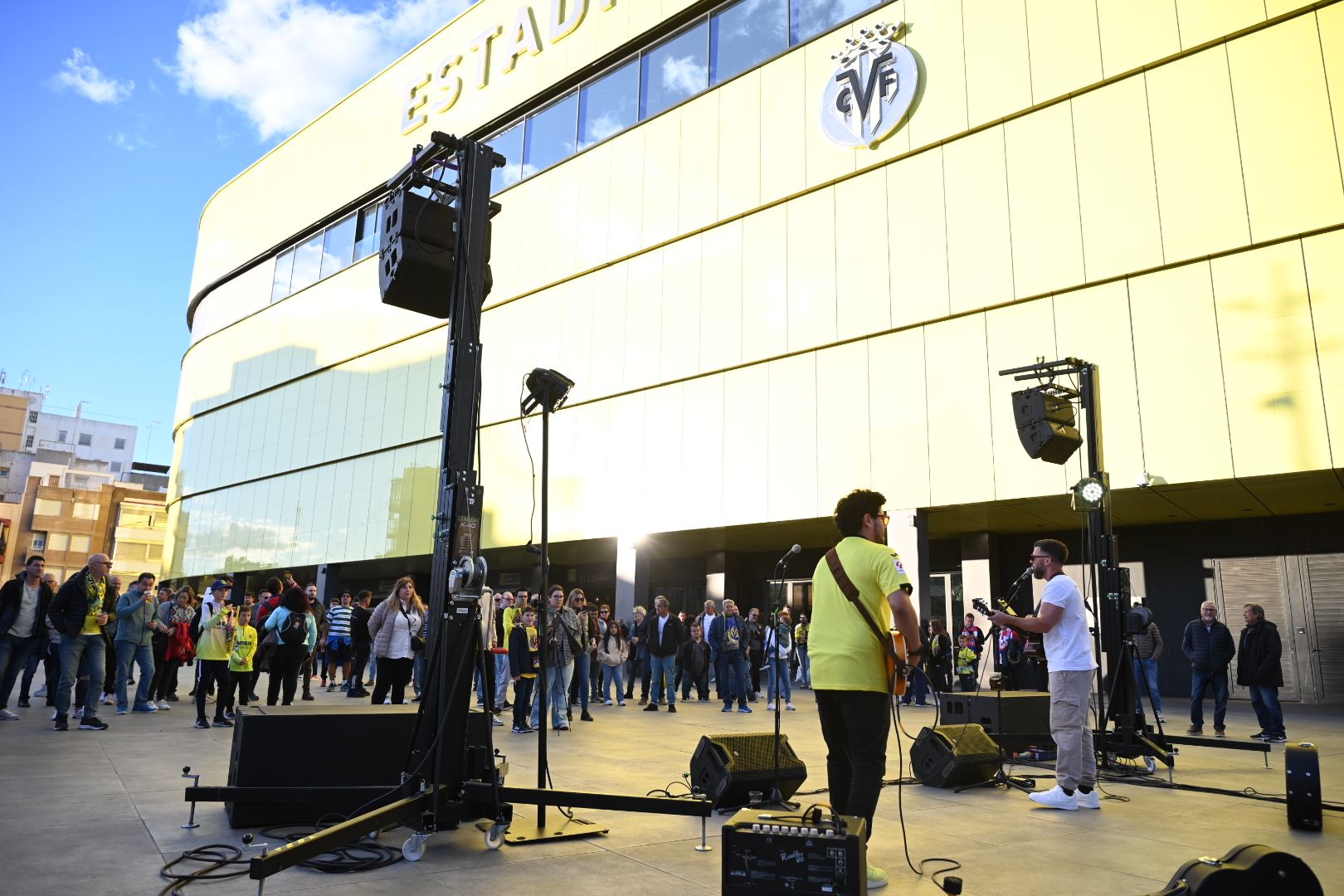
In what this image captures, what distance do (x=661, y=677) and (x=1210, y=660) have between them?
26.1 feet

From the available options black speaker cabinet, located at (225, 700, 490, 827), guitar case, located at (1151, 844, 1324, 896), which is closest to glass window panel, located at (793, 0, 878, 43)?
black speaker cabinet, located at (225, 700, 490, 827)

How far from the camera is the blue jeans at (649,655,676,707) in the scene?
46.6ft

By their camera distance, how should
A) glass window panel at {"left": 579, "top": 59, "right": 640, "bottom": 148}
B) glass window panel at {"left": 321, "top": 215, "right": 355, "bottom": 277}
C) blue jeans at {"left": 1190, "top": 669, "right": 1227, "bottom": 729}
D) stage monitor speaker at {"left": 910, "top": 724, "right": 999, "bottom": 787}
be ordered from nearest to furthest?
stage monitor speaker at {"left": 910, "top": 724, "right": 999, "bottom": 787} → blue jeans at {"left": 1190, "top": 669, "right": 1227, "bottom": 729} → glass window panel at {"left": 579, "top": 59, "right": 640, "bottom": 148} → glass window panel at {"left": 321, "top": 215, "right": 355, "bottom": 277}

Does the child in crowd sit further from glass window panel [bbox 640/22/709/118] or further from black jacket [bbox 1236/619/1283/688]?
glass window panel [bbox 640/22/709/118]

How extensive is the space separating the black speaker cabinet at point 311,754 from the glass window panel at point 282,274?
3215cm

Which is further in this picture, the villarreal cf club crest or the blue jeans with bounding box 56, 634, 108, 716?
the villarreal cf club crest

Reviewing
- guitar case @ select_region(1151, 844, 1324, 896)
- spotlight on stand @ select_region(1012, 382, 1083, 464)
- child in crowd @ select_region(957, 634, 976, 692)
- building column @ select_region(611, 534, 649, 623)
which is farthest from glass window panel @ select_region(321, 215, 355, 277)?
guitar case @ select_region(1151, 844, 1324, 896)

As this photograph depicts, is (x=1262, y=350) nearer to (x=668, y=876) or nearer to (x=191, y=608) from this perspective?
(x=668, y=876)

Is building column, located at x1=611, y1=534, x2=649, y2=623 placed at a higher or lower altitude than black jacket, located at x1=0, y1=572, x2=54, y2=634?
higher

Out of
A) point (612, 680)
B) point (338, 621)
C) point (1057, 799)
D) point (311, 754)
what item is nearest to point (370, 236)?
point (338, 621)

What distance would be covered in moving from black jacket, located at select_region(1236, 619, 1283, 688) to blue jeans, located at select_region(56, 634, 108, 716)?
13.4 meters

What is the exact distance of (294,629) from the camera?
33.4 feet

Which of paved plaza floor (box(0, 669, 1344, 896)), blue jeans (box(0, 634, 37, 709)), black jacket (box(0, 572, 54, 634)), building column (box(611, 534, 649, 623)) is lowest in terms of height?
paved plaza floor (box(0, 669, 1344, 896))

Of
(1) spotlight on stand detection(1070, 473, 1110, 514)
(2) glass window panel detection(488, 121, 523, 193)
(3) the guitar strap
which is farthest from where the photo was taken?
(2) glass window panel detection(488, 121, 523, 193)
